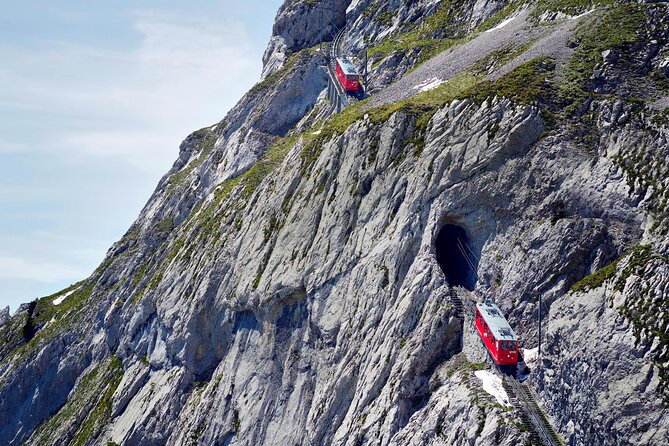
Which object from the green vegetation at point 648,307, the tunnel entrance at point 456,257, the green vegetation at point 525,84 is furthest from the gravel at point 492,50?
the green vegetation at point 648,307

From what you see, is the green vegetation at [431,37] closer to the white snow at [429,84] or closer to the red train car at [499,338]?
the white snow at [429,84]

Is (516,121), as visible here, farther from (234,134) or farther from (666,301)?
(234,134)

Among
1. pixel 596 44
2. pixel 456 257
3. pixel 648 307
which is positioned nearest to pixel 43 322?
pixel 456 257

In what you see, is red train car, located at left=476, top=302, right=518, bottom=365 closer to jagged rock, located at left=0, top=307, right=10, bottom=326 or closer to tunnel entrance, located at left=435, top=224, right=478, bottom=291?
tunnel entrance, located at left=435, top=224, right=478, bottom=291

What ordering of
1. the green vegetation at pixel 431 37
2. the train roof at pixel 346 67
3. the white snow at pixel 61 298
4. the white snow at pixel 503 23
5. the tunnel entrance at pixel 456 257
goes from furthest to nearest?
the white snow at pixel 61 298
the train roof at pixel 346 67
the green vegetation at pixel 431 37
the white snow at pixel 503 23
the tunnel entrance at pixel 456 257

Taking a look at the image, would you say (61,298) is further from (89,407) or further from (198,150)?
(89,407)

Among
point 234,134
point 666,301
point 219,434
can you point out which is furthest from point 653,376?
point 234,134
